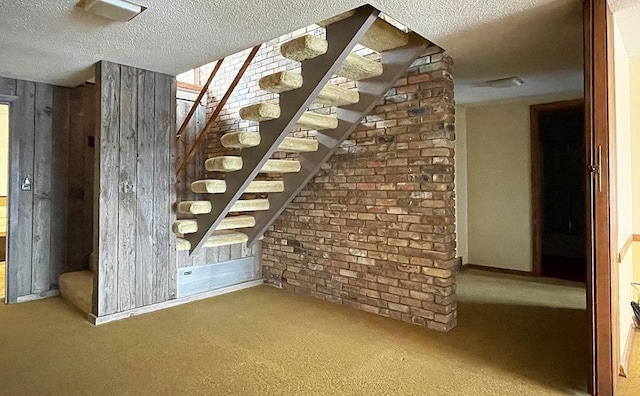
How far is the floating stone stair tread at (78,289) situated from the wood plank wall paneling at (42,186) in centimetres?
20

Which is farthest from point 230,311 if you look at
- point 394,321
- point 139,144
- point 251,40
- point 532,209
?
point 532,209

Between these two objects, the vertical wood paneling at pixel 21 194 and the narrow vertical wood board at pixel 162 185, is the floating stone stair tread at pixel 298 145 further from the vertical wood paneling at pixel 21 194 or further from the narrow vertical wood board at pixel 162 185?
the vertical wood paneling at pixel 21 194

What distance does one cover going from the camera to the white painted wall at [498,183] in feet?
16.8

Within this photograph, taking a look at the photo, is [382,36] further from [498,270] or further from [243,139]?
[498,270]

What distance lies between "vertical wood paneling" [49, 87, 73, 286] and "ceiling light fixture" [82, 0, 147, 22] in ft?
7.05

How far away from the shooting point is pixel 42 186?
4.00 metres

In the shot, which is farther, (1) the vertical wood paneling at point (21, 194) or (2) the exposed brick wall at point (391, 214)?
(1) the vertical wood paneling at point (21, 194)

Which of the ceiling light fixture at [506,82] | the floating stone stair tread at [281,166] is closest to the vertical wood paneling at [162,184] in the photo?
the floating stone stair tread at [281,166]

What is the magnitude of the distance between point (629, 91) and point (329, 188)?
2.57 m

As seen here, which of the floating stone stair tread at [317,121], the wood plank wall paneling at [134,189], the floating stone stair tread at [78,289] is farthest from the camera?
the floating stone stair tread at [78,289]

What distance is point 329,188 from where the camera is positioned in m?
3.92

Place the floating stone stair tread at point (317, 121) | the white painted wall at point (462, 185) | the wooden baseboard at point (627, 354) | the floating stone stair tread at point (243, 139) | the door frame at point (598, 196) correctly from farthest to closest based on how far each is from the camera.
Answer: the white painted wall at point (462, 185), the floating stone stair tread at point (317, 121), the floating stone stair tread at point (243, 139), the wooden baseboard at point (627, 354), the door frame at point (598, 196)

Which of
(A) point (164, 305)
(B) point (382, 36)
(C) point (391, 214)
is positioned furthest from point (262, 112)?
(A) point (164, 305)

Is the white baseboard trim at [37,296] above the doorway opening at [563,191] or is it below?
below
